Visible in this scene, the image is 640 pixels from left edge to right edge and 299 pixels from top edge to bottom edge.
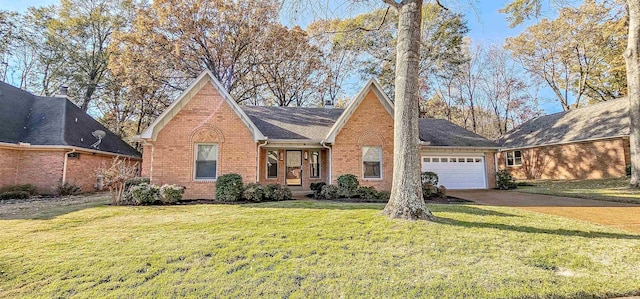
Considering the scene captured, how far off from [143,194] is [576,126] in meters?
27.8

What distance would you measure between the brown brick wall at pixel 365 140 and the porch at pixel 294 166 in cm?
217

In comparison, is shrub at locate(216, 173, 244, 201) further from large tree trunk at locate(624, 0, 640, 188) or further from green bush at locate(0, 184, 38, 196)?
large tree trunk at locate(624, 0, 640, 188)

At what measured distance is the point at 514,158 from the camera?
25.2 meters

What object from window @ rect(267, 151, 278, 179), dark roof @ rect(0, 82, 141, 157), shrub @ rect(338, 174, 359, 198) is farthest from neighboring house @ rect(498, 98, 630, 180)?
dark roof @ rect(0, 82, 141, 157)

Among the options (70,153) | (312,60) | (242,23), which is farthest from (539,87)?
(70,153)

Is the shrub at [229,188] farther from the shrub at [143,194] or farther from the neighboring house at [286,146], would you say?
the shrub at [143,194]

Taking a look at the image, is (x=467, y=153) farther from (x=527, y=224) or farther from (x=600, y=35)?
(x=600, y=35)

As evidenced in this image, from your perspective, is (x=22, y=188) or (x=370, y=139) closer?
(x=22, y=188)

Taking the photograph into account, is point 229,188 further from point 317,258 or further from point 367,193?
point 317,258

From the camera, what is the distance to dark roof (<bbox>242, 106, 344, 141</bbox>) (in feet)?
45.7

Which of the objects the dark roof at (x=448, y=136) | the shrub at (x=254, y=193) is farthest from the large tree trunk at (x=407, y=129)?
the dark roof at (x=448, y=136)

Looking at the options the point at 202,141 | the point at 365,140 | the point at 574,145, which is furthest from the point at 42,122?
the point at 574,145

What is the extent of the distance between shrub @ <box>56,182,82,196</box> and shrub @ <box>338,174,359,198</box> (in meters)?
13.8

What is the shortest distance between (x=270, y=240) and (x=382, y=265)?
2.17 metres
